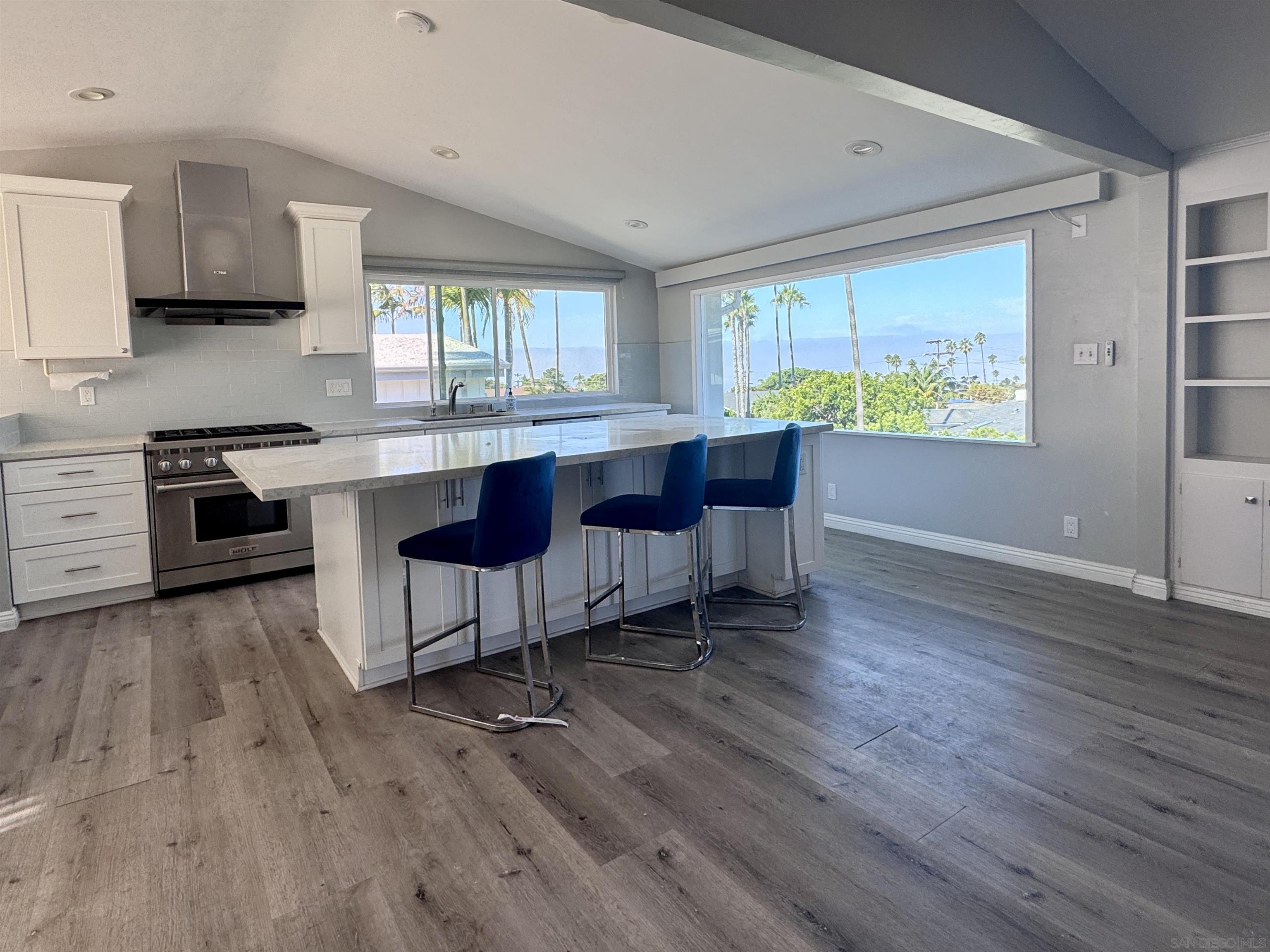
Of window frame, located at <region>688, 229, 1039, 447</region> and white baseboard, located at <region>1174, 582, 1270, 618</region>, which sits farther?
window frame, located at <region>688, 229, 1039, 447</region>

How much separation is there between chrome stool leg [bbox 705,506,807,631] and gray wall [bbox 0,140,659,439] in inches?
122

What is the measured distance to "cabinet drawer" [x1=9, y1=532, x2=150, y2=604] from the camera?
12.8 feet

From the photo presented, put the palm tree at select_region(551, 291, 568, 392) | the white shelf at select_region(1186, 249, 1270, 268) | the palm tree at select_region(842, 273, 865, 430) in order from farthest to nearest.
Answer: the palm tree at select_region(551, 291, 568, 392), the palm tree at select_region(842, 273, 865, 430), the white shelf at select_region(1186, 249, 1270, 268)

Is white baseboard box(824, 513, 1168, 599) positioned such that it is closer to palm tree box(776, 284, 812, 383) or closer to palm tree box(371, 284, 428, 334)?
palm tree box(776, 284, 812, 383)

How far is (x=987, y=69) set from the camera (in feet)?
8.94

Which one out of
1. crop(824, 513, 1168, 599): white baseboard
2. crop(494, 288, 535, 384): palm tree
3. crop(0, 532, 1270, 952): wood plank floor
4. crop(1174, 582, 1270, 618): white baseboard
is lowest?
crop(0, 532, 1270, 952): wood plank floor

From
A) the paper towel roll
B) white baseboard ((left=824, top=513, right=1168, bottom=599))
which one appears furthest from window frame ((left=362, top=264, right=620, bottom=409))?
white baseboard ((left=824, top=513, right=1168, bottom=599))

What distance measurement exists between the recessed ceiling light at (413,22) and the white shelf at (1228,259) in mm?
3676

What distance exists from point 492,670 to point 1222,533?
3.42 m

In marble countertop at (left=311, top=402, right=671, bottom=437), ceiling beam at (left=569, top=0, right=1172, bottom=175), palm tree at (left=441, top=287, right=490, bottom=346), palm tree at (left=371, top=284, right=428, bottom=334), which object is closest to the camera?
ceiling beam at (left=569, top=0, right=1172, bottom=175)

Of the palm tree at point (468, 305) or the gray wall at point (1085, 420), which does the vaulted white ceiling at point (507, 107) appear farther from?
the palm tree at point (468, 305)

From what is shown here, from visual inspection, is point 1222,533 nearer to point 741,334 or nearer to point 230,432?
point 741,334

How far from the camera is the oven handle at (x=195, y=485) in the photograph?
13.9 ft

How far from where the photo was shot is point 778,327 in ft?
20.7
